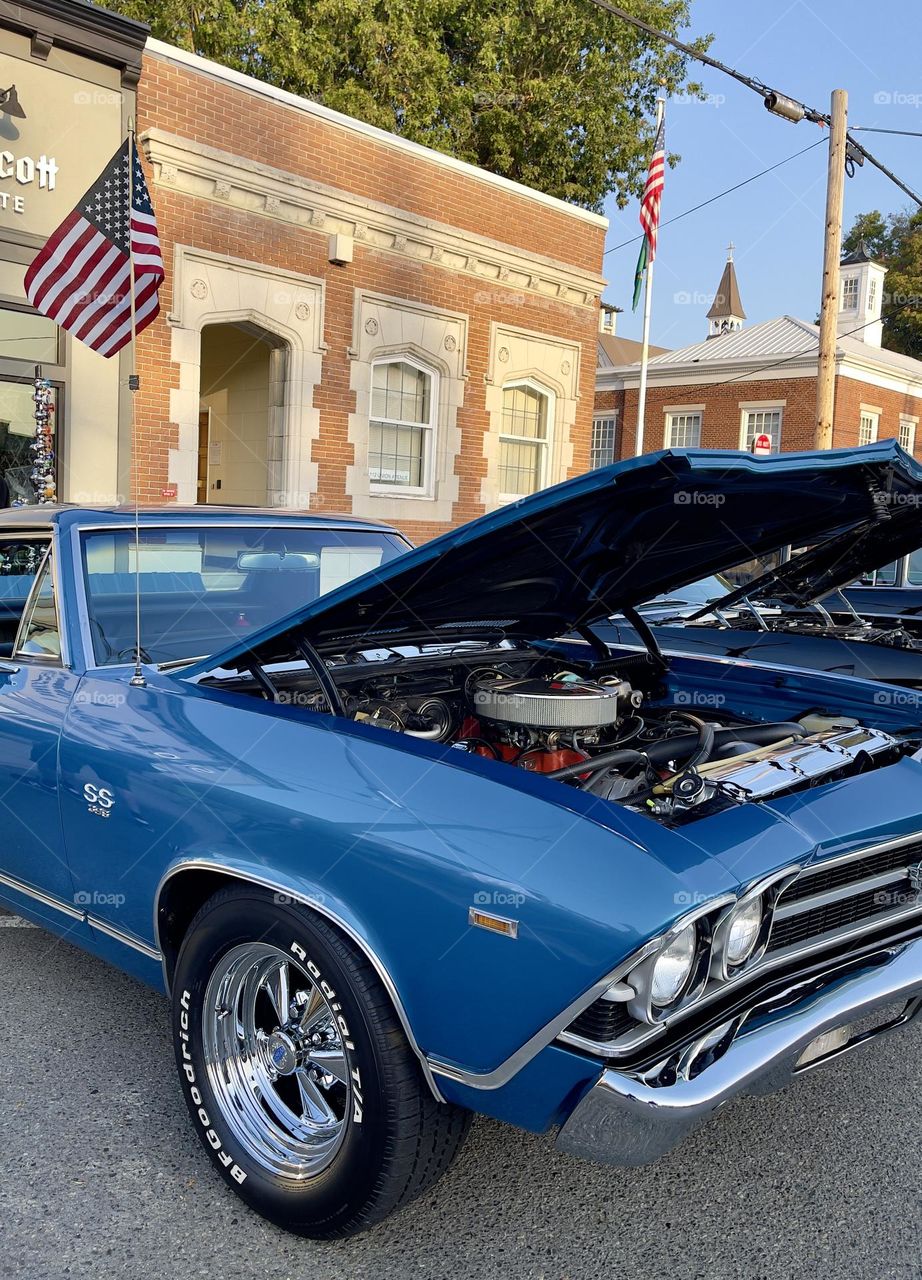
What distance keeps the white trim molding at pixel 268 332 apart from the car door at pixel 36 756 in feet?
27.2

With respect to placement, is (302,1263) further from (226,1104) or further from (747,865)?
(747,865)

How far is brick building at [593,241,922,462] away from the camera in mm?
29953

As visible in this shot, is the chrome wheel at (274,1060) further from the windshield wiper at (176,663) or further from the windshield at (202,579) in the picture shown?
the windshield at (202,579)

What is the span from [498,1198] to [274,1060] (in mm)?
624

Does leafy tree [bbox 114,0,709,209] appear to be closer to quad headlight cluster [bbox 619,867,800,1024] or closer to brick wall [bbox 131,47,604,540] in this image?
brick wall [bbox 131,47,604,540]

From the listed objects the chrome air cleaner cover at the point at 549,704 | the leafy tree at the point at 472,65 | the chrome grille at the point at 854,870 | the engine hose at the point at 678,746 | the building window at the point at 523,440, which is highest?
the leafy tree at the point at 472,65

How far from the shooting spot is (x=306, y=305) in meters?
12.5

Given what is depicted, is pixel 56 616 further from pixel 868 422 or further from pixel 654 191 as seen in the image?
pixel 868 422

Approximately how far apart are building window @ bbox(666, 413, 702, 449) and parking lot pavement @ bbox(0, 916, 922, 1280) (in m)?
29.9

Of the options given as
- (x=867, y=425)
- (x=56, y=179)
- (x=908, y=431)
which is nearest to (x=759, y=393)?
(x=867, y=425)

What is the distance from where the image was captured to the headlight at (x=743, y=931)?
2.12 m

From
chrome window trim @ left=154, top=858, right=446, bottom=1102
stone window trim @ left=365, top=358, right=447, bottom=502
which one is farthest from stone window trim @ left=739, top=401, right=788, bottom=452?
chrome window trim @ left=154, top=858, right=446, bottom=1102

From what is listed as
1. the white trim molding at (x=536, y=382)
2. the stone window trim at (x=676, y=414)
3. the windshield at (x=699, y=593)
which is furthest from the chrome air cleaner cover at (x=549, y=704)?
the stone window trim at (x=676, y=414)

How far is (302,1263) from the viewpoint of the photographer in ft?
7.51
